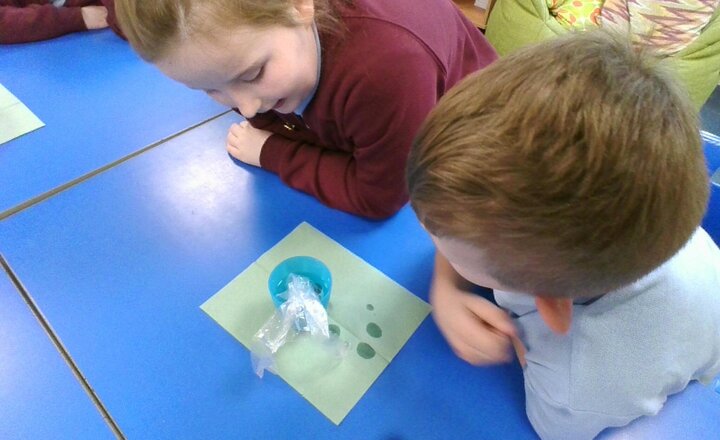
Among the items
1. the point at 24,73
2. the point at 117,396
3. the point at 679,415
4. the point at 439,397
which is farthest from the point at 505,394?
the point at 24,73

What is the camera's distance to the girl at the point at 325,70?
50cm

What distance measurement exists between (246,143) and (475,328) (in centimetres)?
48

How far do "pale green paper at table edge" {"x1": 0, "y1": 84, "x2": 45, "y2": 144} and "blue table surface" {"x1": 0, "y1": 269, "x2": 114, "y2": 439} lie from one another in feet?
1.16

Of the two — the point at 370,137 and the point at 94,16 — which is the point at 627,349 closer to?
the point at 370,137

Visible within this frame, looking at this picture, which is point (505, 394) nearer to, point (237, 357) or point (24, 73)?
point (237, 357)

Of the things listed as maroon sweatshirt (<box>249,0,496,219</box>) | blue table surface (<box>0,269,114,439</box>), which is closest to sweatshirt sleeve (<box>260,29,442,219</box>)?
maroon sweatshirt (<box>249,0,496,219</box>)

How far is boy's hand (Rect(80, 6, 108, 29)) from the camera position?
991mm

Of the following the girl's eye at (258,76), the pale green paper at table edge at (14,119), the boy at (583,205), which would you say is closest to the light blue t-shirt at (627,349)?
the boy at (583,205)

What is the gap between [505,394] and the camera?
544 millimetres

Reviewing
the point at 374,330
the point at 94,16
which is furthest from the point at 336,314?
the point at 94,16

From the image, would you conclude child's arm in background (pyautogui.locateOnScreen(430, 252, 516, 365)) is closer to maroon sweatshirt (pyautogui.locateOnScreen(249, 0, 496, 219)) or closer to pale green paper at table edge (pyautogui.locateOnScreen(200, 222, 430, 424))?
pale green paper at table edge (pyautogui.locateOnScreen(200, 222, 430, 424))

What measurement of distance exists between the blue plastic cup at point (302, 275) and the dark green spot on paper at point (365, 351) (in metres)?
0.07

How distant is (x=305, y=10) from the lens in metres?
0.56

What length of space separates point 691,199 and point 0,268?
791 mm
